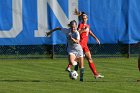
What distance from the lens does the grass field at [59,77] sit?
42.6 ft

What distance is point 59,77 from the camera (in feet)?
53.8

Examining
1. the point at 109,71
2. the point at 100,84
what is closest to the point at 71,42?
the point at 100,84

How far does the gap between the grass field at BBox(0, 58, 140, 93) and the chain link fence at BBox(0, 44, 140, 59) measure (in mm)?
701

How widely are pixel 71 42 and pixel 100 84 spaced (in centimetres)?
172

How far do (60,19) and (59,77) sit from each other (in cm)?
818

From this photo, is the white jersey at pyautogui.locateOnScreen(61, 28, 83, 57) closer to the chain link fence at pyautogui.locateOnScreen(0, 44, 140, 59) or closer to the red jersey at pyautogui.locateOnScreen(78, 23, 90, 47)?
the red jersey at pyautogui.locateOnScreen(78, 23, 90, 47)

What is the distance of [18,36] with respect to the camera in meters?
24.0

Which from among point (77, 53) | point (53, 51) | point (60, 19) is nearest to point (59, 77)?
point (77, 53)

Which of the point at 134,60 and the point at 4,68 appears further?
the point at 134,60

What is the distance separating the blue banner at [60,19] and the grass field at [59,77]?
106cm

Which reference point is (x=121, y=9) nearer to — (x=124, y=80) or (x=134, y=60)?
(x=134, y=60)

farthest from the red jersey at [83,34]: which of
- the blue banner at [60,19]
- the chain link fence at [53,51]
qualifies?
the chain link fence at [53,51]

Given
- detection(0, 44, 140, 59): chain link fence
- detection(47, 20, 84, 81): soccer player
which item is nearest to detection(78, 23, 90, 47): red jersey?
detection(47, 20, 84, 81): soccer player

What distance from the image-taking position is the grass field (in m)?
13.0
